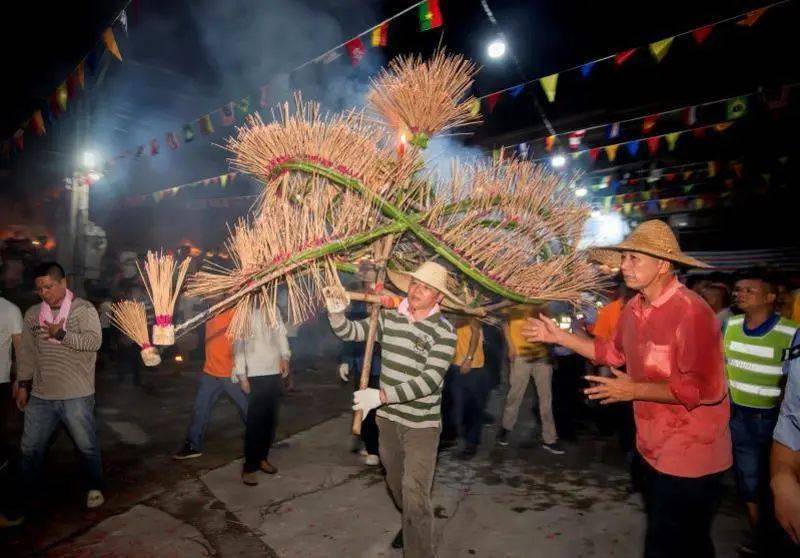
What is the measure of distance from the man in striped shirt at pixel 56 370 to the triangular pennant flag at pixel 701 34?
7.26 metres

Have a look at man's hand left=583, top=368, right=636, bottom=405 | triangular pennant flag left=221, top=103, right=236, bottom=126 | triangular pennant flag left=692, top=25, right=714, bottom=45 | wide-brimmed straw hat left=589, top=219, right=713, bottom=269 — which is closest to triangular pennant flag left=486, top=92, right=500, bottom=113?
triangular pennant flag left=692, top=25, right=714, bottom=45

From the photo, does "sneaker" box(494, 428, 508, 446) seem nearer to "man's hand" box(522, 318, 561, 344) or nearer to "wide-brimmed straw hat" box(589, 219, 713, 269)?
"man's hand" box(522, 318, 561, 344)

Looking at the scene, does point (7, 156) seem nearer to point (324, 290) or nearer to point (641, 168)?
point (324, 290)

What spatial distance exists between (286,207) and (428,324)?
1.45 m

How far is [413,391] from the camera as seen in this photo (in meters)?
3.02

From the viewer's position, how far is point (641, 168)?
45.3ft

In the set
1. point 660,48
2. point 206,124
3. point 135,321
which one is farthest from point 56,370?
point 660,48

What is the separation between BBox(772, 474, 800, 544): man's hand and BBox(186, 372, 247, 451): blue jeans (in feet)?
15.5

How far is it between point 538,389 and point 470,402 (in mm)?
879

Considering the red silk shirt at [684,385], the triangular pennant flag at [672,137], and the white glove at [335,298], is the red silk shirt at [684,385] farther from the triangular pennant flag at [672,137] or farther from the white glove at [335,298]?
the triangular pennant flag at [672,137]

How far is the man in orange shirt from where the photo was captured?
518 cm

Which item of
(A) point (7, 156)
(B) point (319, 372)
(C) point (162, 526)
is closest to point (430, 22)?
(C) point (162, 526)

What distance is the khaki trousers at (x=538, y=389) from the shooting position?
585 centimetres

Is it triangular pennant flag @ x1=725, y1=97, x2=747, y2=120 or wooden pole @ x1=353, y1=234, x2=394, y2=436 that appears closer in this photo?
wooden pole @ x1=353, y1=234, x2=394, y2=436
